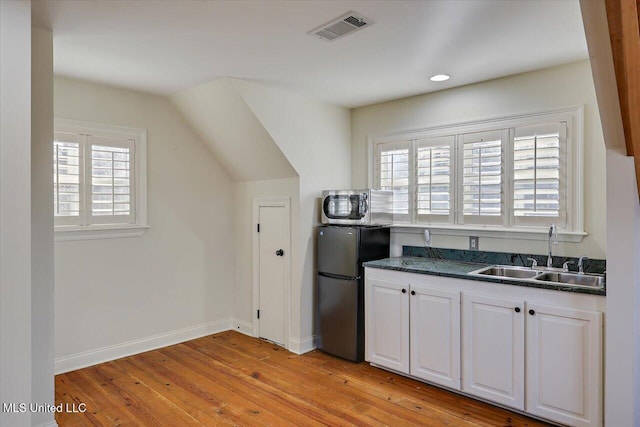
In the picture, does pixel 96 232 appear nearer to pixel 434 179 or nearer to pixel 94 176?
pixel 94 176

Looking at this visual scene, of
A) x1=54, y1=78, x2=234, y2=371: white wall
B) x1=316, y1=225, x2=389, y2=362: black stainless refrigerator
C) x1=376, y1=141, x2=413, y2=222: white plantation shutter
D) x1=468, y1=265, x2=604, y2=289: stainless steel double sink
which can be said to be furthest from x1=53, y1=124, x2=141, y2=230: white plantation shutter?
x1=468, y1=265, x2=604, y2=289: stainless steel double sink

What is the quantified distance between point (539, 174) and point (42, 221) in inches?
138

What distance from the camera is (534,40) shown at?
8.73 feet

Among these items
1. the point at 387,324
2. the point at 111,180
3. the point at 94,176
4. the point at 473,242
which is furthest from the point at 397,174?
the point at 94,176

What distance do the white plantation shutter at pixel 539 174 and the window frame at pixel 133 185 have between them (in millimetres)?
3351

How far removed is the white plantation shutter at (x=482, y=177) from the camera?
3486mm

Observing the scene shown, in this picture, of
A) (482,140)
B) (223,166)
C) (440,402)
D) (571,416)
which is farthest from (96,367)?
(482,140)

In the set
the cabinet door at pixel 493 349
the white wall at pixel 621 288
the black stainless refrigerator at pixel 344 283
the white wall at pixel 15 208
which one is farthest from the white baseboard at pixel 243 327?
the white wall at pixel 621 288

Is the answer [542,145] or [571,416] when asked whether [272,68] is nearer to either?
[542,145]

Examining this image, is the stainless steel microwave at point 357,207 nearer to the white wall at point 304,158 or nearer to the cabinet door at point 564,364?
the white wall at point 304,158

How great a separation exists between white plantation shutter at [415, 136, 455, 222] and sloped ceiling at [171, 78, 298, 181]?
1.22 metres

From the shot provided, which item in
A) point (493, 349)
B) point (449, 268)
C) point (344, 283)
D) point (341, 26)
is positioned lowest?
point (493, 349)

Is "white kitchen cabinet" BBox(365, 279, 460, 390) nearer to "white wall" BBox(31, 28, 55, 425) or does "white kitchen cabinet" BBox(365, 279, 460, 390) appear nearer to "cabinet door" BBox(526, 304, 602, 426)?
"cabinet door" BBox(526, 304, 602, 426)

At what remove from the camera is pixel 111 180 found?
149 inches
